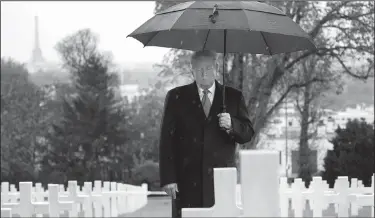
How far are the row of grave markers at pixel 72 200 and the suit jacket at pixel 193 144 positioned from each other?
14.8 feet

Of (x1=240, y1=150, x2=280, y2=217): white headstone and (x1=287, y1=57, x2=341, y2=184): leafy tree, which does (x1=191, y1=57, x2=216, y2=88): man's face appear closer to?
(x1=240, y1=150, x2=280, y2=217): white headstone

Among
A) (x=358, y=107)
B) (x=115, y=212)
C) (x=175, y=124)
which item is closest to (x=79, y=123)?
(x=358, y=107)

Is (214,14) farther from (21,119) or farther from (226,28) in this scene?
(21,119)

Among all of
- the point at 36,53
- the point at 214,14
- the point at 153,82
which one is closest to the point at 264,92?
the point at 214,14

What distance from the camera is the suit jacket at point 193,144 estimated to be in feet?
18.9

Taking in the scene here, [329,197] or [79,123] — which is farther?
[79,123]

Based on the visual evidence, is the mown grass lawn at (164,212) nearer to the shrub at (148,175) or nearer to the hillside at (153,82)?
the shrub at (148,175)

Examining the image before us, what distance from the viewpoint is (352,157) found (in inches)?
904

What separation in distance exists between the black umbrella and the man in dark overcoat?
0.55 m

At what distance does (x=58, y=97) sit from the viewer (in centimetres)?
6225

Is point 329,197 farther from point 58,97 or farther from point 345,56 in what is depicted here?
point 58,97

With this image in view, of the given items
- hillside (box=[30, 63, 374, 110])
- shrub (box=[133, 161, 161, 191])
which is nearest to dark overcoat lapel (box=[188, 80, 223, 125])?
shrub (box=[133, 161, 161, 191])

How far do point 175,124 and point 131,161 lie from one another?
48.5 m

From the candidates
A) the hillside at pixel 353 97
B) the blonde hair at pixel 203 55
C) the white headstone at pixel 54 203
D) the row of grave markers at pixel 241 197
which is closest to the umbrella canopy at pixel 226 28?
the blonde hair at pixel 203 55
